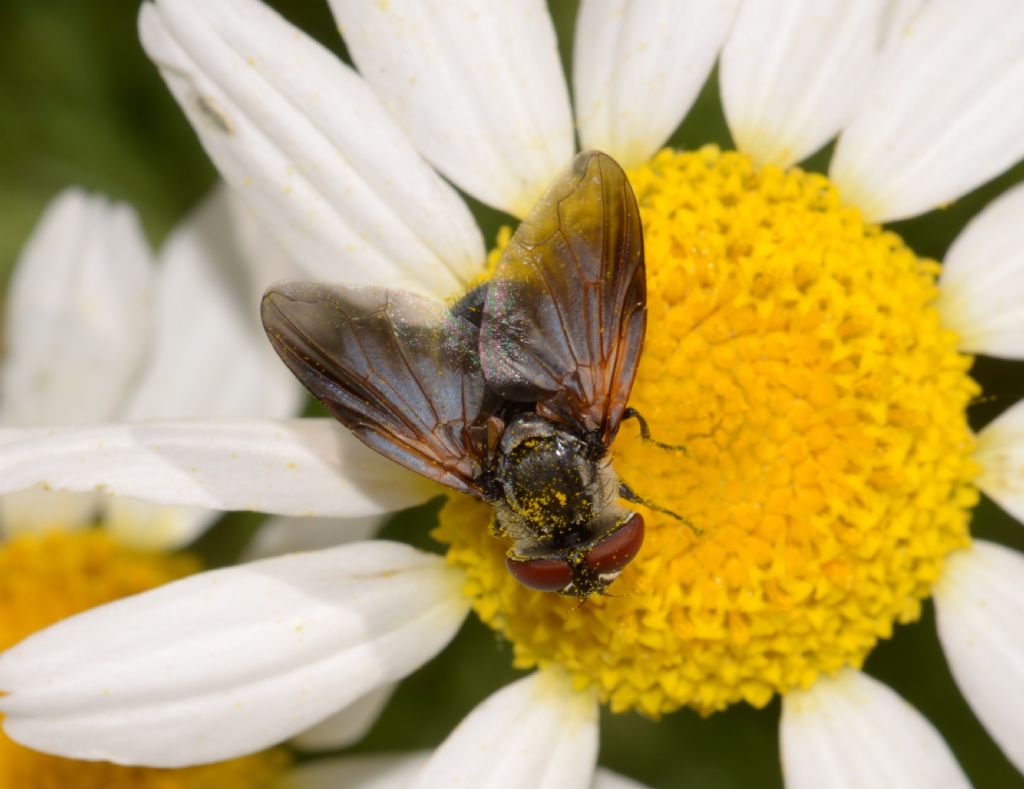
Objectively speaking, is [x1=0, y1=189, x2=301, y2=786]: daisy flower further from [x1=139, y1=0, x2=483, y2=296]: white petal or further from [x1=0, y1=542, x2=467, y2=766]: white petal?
[x1=0, y1=542, x2=467, y2=766]: white petal

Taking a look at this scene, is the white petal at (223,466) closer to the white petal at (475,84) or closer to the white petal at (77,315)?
the white petal at (475,84)

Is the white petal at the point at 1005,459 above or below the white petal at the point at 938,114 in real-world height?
below

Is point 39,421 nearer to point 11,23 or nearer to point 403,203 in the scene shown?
point 11,23

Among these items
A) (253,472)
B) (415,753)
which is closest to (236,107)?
(253,472)

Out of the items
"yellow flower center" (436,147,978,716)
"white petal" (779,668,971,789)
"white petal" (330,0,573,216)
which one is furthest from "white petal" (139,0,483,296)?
"white petal" (779,668,971,789)

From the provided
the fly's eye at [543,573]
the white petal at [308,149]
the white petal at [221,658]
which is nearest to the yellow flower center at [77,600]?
the white petal at [221,658]

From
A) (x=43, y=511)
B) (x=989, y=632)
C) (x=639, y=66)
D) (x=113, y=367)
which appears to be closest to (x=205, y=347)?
(x=113, y=367)

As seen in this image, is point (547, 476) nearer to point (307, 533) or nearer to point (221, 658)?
point (221, 658)
